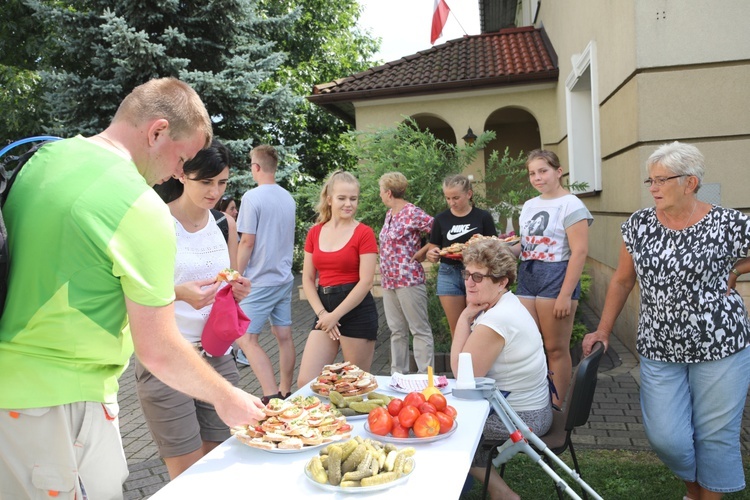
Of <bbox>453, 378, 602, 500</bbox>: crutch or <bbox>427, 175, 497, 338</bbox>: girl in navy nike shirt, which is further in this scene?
<bbox>427, 175, 497, 338</bbox>: girl in navy nike shirt

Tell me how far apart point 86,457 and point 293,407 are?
0.78m

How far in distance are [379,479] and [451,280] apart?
13.7 ft

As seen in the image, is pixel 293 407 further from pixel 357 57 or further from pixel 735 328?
pixel 357 57

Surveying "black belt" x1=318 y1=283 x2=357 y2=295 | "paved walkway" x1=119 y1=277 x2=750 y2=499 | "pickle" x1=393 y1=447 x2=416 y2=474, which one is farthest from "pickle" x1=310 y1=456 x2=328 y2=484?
"black belt" x1=318 y1=283 x2=357 y2=295

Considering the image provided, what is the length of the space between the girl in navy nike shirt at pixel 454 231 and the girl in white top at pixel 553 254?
0.77 m

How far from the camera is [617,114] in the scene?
729 cm

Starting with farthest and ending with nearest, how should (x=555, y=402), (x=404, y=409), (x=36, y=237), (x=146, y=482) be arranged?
(x=555, y=402), (x=146, y=482), (x=404, y=409), (x=36, y=237)

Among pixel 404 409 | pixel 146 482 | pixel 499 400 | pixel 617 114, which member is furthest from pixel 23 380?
pixel 617 114

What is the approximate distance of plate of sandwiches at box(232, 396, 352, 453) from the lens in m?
2.37

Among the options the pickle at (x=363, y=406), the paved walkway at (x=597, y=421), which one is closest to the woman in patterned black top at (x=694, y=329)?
the paved walkway at (x=597, y=421)

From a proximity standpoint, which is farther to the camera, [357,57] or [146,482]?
[357,57]

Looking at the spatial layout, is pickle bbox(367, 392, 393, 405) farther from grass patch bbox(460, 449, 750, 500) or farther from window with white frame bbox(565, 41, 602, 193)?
window with white frame bbox(565, 41, 602, 193)

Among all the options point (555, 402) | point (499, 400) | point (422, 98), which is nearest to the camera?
point (499, 400)

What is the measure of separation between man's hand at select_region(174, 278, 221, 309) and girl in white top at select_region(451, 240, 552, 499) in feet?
4.27
